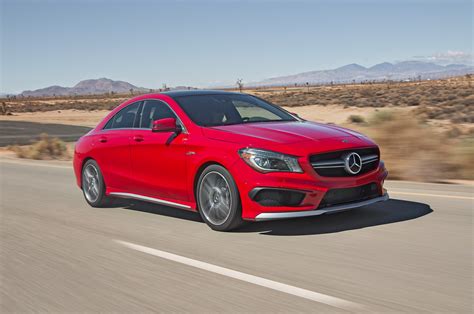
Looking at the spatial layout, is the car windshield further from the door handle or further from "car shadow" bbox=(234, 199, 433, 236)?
"car shadow" bbox=(234, 199, 433, 236)

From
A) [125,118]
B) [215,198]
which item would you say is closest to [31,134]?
[125,118]

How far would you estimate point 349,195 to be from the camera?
22.5ft

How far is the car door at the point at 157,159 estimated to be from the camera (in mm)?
7598

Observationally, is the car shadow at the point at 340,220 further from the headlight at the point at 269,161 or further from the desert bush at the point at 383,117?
the desert bush at the point at 383,117

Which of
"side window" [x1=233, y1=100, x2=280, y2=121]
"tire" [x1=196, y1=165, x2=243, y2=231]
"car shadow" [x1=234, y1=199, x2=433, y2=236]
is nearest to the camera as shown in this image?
"tire" [x1=196, y1=165, x2=243, y2=231]

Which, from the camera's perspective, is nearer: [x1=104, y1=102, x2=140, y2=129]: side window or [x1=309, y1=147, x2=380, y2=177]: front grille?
[x1=309, y1=147, x2=380, y2=177]: front grille

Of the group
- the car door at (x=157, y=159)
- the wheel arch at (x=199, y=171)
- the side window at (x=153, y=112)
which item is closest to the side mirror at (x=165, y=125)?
the car door at (x=157, y=159)

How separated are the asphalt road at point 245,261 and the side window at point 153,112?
117cm

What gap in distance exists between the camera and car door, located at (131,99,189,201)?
24.9 ft

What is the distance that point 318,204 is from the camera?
664cm

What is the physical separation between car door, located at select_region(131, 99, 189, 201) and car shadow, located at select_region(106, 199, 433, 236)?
48 cm

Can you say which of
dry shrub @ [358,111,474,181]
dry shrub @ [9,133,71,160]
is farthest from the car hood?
dry shrub @ [9,133,71,160]

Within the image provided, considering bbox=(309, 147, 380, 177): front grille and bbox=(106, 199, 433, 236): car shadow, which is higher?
bbox=(309, 147, 380, 177): front grille

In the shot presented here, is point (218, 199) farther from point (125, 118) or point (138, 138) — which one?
point (125, 118)
